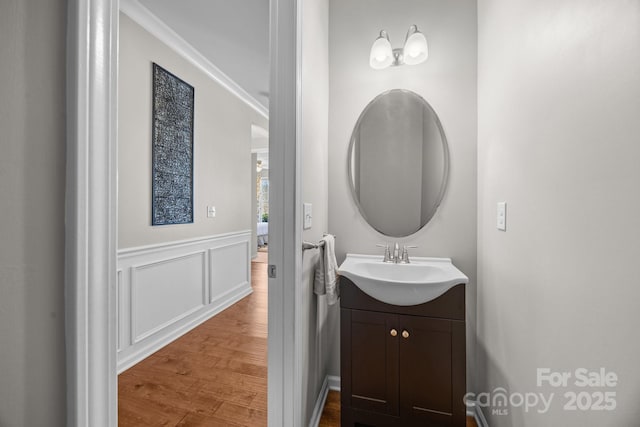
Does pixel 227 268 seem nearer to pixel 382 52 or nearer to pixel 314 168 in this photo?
pixel 314 168

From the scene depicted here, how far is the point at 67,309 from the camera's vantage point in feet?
1.21

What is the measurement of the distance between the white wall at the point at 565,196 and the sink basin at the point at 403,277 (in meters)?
0.25

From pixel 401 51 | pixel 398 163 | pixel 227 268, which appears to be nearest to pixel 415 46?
pixel 401 51

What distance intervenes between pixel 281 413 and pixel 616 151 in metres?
1.37

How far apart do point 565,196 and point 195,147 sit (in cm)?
289

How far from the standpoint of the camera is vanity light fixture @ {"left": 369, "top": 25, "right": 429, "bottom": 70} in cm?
158

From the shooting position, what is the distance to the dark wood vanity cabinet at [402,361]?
1307 mm

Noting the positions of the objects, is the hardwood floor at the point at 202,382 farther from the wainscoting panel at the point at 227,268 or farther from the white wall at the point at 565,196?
the white wall at the point at 565,196

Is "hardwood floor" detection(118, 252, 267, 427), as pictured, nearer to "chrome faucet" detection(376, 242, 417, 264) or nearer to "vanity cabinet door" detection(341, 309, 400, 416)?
"vanity cabinet door" detection(341, 309, 400, 416)

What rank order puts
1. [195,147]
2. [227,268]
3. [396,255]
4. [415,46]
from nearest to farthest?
1. [415,46]
2. [396,255]
3. [195,147]
4. [227,268]

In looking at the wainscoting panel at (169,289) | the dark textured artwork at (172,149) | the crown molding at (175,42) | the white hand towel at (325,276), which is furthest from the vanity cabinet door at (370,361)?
the crown molding at (175,42)

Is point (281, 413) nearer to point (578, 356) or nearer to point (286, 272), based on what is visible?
point (286, 272)

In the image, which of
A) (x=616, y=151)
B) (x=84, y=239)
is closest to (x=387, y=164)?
(x=616, y=151)

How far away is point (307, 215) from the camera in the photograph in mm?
1323
